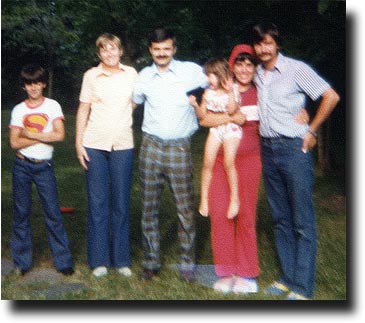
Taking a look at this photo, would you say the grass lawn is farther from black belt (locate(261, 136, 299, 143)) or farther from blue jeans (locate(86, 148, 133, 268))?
black belt (locate(261, 136, 299, 143))

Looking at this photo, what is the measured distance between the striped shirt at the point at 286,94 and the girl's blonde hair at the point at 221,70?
19 cm

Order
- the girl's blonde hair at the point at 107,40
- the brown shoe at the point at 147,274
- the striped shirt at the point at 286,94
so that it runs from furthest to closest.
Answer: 1. the brown shoe at the point at 147,274
2. the girl's blonde hair at the point at 107,40
3. the striped shirt at the point at 286,94

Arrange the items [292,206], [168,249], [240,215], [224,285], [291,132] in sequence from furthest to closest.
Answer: [168,249] → [224,285] → [240,215] → [292,206] → [291,132]

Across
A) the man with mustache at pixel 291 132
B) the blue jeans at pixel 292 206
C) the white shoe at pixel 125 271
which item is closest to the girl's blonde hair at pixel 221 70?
the man with mustache at pixel 291 132

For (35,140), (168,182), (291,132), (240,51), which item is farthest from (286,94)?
(35,140)

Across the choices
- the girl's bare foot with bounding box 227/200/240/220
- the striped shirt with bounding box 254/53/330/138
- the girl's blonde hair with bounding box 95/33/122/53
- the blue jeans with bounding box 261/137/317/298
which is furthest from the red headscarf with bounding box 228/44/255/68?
the girl's bare foot with bounding box 227/200/240/220

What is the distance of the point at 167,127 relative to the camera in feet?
12.5

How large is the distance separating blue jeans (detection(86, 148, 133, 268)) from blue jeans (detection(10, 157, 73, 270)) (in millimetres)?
166

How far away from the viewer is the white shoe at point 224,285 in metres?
3.94

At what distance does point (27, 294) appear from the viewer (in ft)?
13.0

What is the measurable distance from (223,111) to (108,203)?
849 mm

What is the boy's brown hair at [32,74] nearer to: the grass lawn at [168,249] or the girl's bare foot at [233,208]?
the grass lawn at [168,249]

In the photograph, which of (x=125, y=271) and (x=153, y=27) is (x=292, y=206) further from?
(x=153, y=27)

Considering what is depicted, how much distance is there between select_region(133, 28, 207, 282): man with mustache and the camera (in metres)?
3.78
